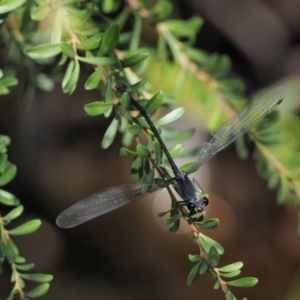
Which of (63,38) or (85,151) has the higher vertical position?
(63,38)

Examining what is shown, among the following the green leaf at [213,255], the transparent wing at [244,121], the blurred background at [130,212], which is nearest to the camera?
the green leaf at [213,255]

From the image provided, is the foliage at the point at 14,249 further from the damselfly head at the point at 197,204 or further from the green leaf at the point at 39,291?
the damselfly head at the point at 197,204

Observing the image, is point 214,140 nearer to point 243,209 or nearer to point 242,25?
point 243,209

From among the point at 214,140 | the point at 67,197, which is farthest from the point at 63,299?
the point at 214,140

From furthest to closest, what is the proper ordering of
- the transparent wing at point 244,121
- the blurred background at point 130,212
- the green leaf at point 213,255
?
the blurred background at point 130,212 < the transparent wing at point 244,121 < the green leaf at point 213,255

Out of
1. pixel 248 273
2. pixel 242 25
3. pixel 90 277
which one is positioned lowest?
pixel 248 273

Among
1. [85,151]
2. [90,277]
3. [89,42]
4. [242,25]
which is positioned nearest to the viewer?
[89,42]

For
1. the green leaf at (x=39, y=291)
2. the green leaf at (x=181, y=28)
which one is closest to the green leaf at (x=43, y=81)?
the green leaf at (x=181, y=28)

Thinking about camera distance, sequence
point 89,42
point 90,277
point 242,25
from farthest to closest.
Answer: point 242,25 < point 90,277 < point 89,42

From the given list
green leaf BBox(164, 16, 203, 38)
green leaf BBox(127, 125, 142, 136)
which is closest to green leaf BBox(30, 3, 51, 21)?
green leaf BBox(127, 125, 142, 136)
